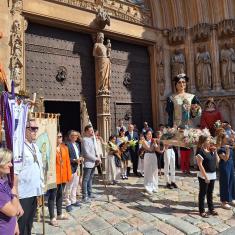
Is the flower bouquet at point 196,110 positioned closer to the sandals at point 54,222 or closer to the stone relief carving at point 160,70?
the sandals at point 54,222

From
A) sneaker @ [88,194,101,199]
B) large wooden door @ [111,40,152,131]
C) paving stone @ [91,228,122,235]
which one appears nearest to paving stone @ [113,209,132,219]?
paving stone @ [91,228,122,235]

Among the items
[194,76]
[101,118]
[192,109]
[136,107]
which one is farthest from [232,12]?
[192,109]

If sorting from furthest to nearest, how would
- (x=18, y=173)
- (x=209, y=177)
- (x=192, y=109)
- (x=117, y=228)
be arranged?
(x=192, y=109) < (x=209, y=177) < (x=117, y=228) < (x=18, y=173)

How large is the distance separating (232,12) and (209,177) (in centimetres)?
834

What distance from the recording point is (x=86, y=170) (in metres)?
6.71

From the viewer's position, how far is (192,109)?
630 cm

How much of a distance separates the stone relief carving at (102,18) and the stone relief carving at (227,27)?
13.9 feet

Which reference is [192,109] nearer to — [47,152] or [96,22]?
[47,152]

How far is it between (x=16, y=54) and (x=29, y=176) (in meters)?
5.45

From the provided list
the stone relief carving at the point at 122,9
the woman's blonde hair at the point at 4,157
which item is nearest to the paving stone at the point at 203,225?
the woman's blonde hair at the point at 4,157

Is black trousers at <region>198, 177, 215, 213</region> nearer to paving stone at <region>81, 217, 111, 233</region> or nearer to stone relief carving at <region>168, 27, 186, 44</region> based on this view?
paving stone at <region>81, 217, 111, 233</region>

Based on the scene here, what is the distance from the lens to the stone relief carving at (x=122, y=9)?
1070 cm

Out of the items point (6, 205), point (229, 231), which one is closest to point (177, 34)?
point (229, 231)

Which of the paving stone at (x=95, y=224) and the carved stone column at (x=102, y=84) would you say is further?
the carved stone column at (x=102, y=84)
